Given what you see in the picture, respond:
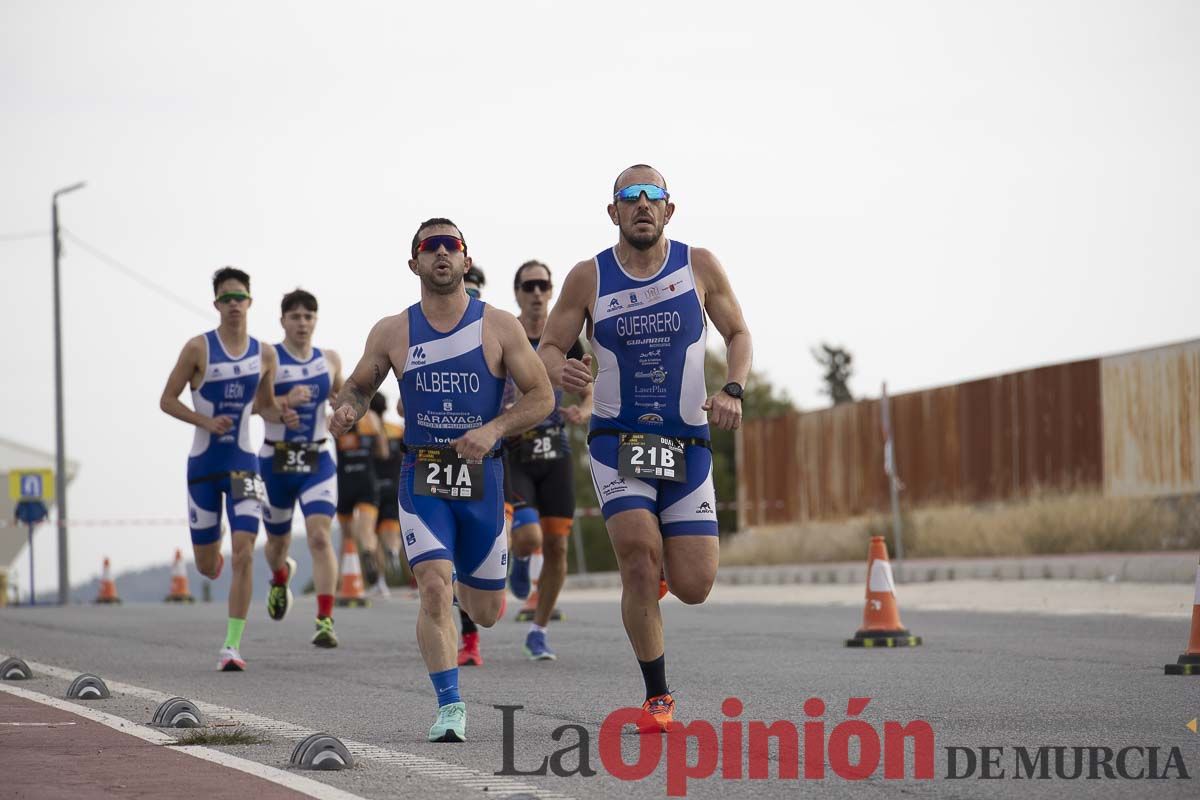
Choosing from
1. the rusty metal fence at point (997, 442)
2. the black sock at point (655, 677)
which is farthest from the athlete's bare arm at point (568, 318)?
the rusty metal fence at point (997, 442)

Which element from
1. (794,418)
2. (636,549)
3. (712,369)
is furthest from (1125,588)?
(712,369)

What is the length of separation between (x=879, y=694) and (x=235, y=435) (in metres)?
5.16

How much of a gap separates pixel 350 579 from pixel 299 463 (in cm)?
961

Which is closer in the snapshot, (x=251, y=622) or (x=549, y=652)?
(x=549, y=652)

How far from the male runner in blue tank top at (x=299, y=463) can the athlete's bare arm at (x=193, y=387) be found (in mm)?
808

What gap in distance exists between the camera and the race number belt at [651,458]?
8.33 meters

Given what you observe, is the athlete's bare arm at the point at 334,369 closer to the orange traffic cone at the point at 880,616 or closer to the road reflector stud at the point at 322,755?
the orange traffic cone at the point at 880,616

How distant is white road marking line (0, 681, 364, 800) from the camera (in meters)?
6.36

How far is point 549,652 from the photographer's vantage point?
508 inches

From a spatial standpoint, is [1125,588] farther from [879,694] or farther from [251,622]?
[879,694]

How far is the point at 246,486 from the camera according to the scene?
12.5 meters

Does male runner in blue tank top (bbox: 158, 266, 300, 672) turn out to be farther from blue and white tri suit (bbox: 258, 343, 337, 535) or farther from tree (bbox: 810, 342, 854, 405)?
tree (bbox: 810, 342, 854, 405)

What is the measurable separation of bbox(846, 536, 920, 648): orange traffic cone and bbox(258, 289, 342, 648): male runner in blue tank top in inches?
155

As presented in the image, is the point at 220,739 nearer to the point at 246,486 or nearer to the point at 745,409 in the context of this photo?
the point at 246,486
